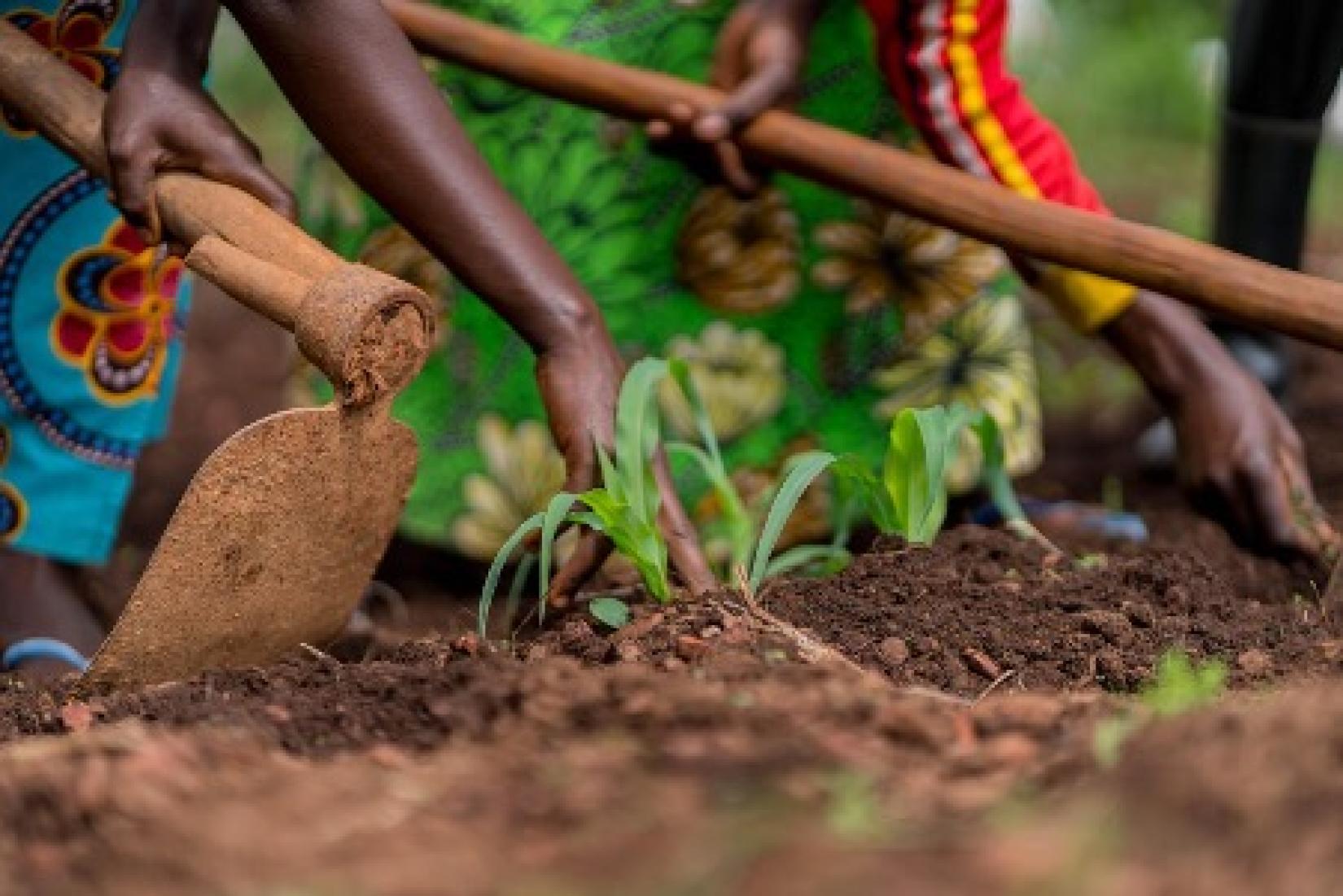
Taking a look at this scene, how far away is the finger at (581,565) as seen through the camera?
6.13ft

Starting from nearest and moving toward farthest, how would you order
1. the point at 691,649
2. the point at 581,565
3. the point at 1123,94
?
1. the point at 691,649
2. the point at 581,565
3. the point at 1123,94

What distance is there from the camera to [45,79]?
80.7 inches

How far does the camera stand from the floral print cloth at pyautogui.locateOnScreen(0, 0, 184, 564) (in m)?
2.23

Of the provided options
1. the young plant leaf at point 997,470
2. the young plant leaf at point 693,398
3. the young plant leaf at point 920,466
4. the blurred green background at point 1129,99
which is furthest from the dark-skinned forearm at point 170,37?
the blurred green background at point 1129,99

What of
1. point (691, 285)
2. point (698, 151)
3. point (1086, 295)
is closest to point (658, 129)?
point (698, 151)

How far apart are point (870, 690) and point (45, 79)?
1.15 meters

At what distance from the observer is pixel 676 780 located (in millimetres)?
1092

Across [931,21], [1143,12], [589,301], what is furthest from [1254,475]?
[1143,12]

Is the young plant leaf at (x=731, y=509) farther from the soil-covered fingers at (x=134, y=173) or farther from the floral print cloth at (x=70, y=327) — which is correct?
the floral print cloth at (x=70, y=327)

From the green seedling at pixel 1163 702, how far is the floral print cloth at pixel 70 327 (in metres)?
→ 1.22

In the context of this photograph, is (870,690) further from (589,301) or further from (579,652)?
(589,301)

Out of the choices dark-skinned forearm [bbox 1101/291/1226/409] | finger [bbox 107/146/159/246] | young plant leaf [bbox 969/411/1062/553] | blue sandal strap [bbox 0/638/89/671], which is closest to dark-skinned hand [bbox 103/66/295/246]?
finger [bbox 107/146/159/246]

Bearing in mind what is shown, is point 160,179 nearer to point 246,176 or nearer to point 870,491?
point 246,176

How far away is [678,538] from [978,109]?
795 mm
